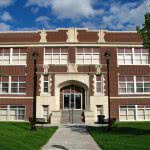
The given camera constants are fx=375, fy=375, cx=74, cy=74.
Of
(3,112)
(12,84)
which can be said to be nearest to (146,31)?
(12,84)

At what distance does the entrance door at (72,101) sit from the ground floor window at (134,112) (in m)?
4.98

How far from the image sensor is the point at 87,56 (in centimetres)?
4509

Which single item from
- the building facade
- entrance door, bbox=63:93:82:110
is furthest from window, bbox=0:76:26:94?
entrance door, bbox=63:93:82:110

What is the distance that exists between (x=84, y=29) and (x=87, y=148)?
30044 mm

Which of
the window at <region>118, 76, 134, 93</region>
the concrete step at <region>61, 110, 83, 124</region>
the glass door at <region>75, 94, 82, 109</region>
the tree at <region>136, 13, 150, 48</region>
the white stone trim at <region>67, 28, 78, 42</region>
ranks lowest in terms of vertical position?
the concrete step at <region>61, 110, 83, 124</region>

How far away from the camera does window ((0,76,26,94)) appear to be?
4466cm

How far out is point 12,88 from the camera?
147ft

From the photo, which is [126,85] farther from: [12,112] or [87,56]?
[12,112]

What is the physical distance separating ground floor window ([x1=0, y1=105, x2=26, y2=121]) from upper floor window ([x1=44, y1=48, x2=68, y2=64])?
640cm

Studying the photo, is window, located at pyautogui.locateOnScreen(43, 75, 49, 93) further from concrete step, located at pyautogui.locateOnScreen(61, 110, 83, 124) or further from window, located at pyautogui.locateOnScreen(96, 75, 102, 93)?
window, located at pyautogui.locateOnScreen(96, 75, 102, 93)

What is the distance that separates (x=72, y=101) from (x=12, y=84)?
7.46m

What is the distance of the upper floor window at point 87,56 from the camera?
4512 centimetres

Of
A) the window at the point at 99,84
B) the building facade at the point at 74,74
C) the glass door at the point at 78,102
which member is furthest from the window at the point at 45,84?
the window at the point at 99,84

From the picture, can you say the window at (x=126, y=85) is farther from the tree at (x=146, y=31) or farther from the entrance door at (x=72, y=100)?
the tree at (x=146, y=31)
